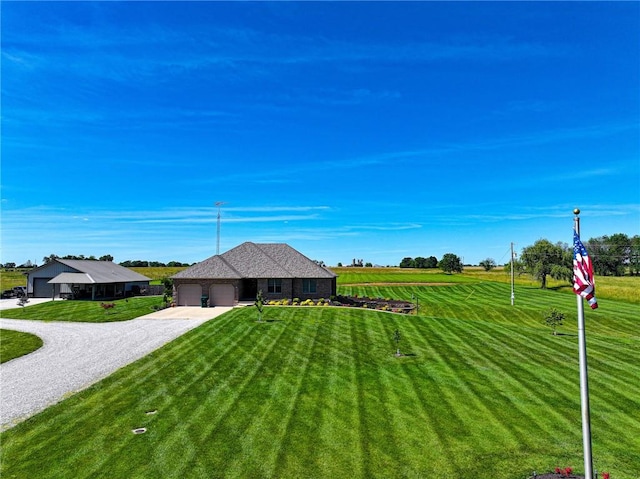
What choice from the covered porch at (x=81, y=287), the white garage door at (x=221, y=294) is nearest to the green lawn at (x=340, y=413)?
A: the white garage door at (x=221, y=294)

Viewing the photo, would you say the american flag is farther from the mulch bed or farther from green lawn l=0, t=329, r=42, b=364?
the mulch bed

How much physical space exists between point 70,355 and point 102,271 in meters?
35.4

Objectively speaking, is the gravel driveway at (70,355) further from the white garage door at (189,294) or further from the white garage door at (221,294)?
the white garage door at (189,294)

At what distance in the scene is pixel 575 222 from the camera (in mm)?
9414

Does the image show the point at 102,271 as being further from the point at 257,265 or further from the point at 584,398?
the point at 584,398

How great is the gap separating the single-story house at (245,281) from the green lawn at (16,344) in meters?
14.0

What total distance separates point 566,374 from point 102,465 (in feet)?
65.2

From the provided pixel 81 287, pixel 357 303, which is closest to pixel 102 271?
pixel 81 287

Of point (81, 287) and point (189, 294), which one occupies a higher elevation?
point (81, 287)

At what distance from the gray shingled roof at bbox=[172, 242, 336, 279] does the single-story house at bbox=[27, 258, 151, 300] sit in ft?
55.5

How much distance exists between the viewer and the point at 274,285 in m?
40.5

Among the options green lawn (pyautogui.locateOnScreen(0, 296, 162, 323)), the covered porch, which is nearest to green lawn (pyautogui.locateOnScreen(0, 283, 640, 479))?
green lawn (pyautogui.locateOnScreen(0, 296, 162, 323))

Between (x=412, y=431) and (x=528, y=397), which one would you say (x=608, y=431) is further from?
(x=412, y=431)

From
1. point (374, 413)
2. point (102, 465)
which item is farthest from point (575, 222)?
point (102, 465)
